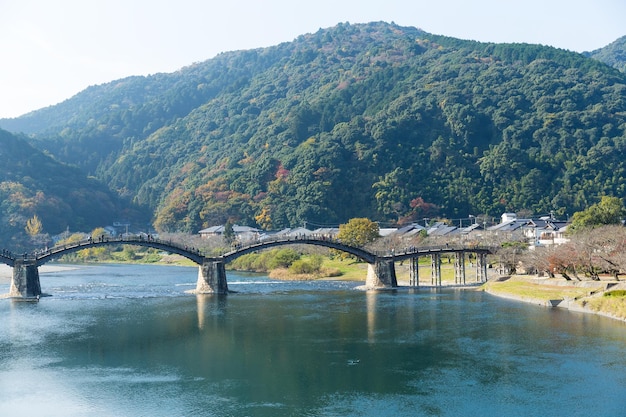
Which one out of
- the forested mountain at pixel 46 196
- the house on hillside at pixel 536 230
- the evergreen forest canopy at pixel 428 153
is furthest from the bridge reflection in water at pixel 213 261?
the forested mountain at pixel 46 196

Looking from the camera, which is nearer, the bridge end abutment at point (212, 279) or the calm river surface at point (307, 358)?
the calm river surface at point (307, 358)

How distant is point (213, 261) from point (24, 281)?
1407 centimetres

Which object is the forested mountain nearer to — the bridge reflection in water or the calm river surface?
Answer: the bridge reflection in water

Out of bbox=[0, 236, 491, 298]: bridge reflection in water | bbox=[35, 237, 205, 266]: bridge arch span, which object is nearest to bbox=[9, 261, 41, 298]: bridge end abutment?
bbox=[0, 236, 491, 298]: bridge reflection in water

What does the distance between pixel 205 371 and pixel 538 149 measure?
106m

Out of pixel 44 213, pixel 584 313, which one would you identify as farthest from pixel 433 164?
pixel 584 313

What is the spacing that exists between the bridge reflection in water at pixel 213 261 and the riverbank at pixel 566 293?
242 inches

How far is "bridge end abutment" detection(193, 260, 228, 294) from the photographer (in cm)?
6009

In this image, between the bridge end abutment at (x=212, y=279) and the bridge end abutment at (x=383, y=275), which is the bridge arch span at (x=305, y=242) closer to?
the bridge end abutment at (x=383, y=275)

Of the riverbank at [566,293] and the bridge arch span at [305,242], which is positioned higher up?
the bridge arch span at [305,242]

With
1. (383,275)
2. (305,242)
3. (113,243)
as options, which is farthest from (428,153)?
(113,243)

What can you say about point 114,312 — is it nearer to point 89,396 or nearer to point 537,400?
point 89,396

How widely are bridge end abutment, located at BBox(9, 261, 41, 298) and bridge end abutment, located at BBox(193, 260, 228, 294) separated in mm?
12241

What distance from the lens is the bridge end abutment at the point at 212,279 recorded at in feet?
197
